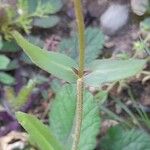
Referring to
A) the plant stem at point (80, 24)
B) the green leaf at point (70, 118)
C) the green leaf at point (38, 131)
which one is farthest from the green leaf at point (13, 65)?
the plant stem at point (80, 24)

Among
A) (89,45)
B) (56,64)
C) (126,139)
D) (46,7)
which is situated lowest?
(126,139)

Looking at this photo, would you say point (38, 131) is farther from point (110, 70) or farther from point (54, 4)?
point (54, 4)

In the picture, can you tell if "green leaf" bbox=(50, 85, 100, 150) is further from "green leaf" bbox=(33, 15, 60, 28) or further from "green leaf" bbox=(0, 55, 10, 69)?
"green leaf" bbox=(33, 15, 60, 28)

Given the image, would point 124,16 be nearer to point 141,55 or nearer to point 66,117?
point 141,55

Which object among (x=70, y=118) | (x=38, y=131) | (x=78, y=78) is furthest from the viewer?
(x=70, y=118)

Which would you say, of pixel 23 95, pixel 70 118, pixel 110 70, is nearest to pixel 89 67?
pixel 110 70

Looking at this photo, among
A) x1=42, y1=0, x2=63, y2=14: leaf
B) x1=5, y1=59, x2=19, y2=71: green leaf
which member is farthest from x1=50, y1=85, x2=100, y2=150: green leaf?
x1=42, y1=0, x2=63, y2=14: leaf

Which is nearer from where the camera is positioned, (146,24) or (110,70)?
(110,70)
